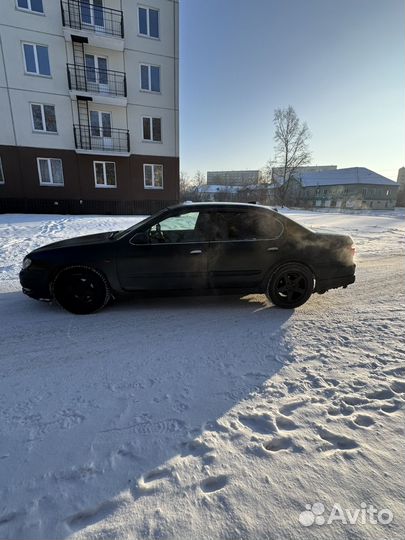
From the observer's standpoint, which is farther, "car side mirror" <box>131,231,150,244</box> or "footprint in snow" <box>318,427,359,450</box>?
"car side mirror" <box>131,231,150,244</box>

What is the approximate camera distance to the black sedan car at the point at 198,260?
386 centimetres

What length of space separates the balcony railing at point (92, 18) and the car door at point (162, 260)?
18.9 m

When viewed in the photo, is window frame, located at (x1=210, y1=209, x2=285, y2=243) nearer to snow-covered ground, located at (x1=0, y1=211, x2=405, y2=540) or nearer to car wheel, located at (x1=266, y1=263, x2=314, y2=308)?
car wheel, located at (x1=266, y1=263, x2=314, y2=308)

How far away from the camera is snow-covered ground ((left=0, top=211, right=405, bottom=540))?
1500 mm

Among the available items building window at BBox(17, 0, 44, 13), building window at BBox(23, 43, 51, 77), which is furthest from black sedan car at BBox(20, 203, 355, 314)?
building window at BBox(17, 0, 44, 13)

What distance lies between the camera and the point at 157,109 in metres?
18.3

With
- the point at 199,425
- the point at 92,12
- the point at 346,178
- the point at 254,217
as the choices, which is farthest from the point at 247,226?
the point at 346,178

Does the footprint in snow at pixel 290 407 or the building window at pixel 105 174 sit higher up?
the building window at pixel 105 174

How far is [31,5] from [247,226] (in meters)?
20.4

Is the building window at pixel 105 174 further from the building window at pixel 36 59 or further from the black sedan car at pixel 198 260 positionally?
the black sedan car at pixel 198 260

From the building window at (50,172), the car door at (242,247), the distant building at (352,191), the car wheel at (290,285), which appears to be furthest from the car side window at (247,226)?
the distant building at (352,191)

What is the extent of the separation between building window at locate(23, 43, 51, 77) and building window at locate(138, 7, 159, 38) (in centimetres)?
600

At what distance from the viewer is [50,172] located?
56.6ft

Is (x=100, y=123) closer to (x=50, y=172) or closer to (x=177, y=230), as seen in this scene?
(x=50, y=172)
